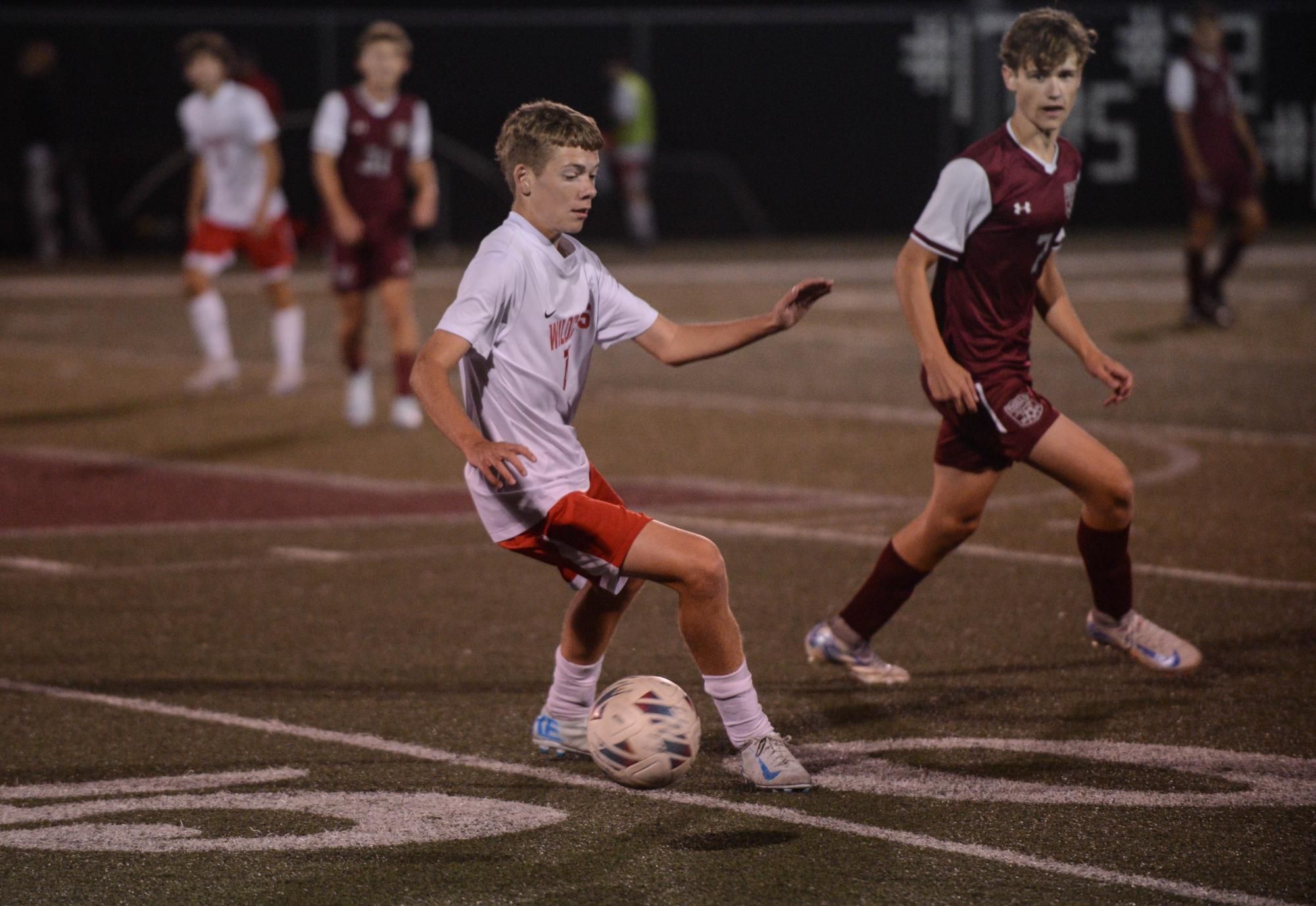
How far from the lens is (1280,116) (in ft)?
93.1

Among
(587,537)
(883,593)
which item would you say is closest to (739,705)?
(587,537)

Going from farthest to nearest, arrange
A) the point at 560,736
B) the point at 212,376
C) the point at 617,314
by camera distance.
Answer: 1. the point at 212,376
2. the point at 560,736
3. the point at 617,314

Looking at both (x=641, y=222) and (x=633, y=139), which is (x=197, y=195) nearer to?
(x=641, y=222)

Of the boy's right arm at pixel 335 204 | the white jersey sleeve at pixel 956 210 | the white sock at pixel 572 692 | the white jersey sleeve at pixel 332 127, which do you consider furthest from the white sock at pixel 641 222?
the white sock at pixel 572 692

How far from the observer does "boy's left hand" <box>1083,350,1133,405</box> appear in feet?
21.0

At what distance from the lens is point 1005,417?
6215mm

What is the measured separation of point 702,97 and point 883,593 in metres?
23.5

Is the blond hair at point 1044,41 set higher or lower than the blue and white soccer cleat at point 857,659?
higher

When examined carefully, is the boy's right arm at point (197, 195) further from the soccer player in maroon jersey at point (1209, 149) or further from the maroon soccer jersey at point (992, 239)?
the maroon soccer jersey at point (992, 239)

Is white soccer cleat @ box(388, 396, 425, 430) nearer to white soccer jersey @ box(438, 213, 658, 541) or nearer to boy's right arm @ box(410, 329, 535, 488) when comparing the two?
white soccer jersey @ box(438, 213, 658, 541)

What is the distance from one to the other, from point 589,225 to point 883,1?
23.1 ft

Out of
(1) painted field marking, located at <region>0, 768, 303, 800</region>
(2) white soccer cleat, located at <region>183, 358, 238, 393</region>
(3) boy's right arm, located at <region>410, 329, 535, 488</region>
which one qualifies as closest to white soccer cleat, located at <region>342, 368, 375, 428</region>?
(2) white soccer cleat, located at <region>183, 358, 238, 393</region>

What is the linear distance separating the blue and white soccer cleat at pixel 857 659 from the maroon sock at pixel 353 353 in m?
6.82

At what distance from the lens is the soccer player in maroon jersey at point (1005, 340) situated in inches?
242
